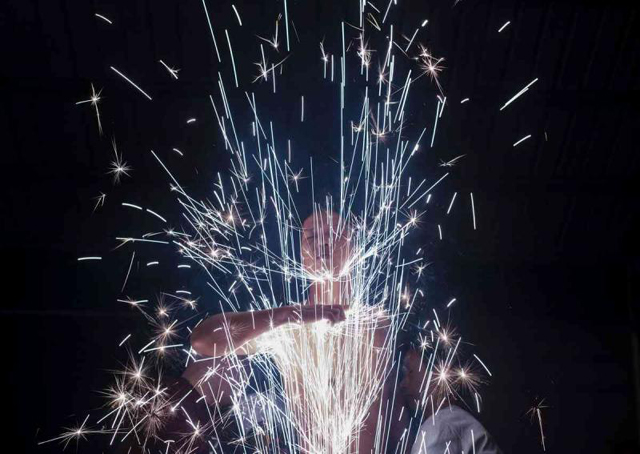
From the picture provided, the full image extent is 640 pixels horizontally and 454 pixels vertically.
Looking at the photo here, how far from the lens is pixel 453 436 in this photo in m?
1.18

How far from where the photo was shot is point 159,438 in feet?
4.38

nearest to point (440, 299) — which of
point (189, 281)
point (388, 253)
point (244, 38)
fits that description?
point (388, 253)

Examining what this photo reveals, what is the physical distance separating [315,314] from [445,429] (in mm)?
420

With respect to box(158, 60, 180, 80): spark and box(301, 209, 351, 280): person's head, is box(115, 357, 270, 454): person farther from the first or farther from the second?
box(158, 60, 180, 80): spark

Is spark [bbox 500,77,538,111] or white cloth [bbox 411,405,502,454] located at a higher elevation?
spark [bbox 500,77,538,111]

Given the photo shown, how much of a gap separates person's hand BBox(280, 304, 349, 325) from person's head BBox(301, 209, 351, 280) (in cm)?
19

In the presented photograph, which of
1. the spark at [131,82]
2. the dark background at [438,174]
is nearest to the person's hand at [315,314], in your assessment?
the dark background at [438,174]

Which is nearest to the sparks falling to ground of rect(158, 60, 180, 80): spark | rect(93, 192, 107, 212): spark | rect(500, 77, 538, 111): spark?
rect(93, 192, 107, 212): spark

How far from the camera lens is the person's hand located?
44.7 inches

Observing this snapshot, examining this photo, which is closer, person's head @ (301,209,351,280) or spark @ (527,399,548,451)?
person's head @ (301,209,351,280)

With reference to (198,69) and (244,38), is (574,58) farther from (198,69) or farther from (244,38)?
(198,69)

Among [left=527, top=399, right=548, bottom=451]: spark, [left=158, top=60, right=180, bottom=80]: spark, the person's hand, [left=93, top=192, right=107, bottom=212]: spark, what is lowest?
[left=527, top=399, right=548, bottom=451]: spark

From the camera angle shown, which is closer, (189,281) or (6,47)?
(6,47)

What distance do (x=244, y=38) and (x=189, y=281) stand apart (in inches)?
32.1
